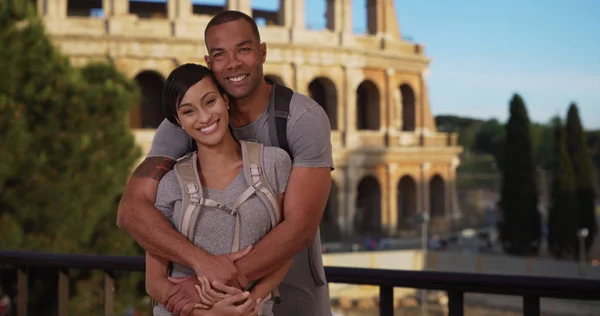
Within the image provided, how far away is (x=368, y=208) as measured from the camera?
107ft

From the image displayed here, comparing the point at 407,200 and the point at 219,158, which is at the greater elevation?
the point at 219,158

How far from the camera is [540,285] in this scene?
111 inches

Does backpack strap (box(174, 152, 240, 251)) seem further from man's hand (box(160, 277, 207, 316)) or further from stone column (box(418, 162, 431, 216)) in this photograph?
stone column (box(418, 162, 431, 216))

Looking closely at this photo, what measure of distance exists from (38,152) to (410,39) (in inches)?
936

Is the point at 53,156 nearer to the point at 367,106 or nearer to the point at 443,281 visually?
the point at 443,281

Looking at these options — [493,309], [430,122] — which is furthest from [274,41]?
[493,309]

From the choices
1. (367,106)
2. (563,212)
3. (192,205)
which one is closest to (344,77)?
(367,106)

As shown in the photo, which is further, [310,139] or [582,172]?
[582,172]

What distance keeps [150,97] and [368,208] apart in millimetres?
11037

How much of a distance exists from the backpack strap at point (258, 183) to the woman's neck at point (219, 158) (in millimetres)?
59

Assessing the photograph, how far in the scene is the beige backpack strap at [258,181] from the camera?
2.39m

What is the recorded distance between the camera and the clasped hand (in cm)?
230

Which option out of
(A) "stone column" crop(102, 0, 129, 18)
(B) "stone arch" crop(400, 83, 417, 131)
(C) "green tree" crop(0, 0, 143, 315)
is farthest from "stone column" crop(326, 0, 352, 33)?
(C) "green tree" crop(0, 0, 143, 315)

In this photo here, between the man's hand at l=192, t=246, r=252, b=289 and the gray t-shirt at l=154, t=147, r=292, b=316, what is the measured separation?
0.06m
